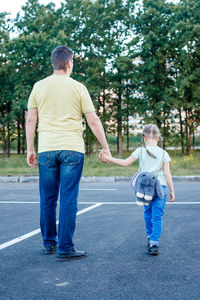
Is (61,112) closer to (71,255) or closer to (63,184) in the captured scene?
(63,184)

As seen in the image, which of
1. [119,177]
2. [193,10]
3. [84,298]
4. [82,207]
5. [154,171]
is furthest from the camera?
[193,10]

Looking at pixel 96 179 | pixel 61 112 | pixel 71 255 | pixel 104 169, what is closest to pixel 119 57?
pixel 104 169

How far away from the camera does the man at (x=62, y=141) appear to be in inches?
152

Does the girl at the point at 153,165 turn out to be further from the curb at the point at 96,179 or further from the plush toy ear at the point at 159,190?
the curb at the point at 96,179

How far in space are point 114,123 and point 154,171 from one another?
2804cm

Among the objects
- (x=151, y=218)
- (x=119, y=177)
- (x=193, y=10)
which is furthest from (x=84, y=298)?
(x=193, y=10)

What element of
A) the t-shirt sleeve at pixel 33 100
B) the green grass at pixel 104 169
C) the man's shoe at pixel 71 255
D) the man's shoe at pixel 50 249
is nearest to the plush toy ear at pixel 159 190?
the man's shoe at pixel 71 255

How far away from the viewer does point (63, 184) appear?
387 cm

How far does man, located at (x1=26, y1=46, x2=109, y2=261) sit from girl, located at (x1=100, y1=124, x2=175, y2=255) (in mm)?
485

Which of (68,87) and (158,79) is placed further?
(158,79)

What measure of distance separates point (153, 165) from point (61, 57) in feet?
5.11

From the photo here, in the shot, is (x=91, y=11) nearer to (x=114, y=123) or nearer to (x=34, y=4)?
(x=34, y=4)

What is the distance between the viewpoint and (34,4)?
31.4 m

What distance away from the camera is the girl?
423cm
